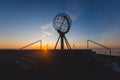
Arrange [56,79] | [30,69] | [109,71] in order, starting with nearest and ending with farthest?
[56,79]
[109,71]
[30,69]

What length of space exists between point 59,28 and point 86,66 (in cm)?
1401

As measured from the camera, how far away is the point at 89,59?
16.7 meters

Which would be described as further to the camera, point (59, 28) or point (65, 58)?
point (59, 28)

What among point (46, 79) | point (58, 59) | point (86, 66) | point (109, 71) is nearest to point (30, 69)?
point (58, 59)

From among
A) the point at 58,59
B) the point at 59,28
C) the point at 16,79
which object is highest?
the point at 59,28

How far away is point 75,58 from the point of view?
1669 centimetres

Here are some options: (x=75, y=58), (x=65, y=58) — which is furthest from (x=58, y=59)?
(x=75, y=58)

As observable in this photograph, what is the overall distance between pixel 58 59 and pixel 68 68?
153 centimetres

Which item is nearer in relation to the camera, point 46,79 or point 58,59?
point 46,79

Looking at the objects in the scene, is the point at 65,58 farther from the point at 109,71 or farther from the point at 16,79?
the point at 16,79

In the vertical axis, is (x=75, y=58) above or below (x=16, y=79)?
above

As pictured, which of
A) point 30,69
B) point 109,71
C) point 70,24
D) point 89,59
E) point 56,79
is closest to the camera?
point 56,79

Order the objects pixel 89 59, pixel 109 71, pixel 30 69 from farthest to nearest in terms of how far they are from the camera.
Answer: pixel 89 59
pixel 30 69
pixel 109 71

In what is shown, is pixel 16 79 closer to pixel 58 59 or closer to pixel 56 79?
pixel 56 79
